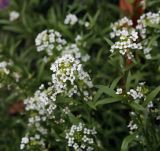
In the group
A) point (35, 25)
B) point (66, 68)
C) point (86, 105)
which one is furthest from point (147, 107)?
point (35, 25)

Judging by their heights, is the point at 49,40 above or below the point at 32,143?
above

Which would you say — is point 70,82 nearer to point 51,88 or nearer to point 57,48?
point 51,88

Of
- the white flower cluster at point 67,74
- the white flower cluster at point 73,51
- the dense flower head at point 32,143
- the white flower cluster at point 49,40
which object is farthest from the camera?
the white flower cluster at point 73,51

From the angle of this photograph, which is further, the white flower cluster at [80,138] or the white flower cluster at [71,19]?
the white flower cluster at [71,19]

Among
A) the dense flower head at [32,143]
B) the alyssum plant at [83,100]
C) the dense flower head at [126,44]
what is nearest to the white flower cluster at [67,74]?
the alyssum plant at [83,100]

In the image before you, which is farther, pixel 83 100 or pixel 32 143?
pixel 32 143

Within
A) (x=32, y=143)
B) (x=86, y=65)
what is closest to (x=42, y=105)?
(x=32, y=143)

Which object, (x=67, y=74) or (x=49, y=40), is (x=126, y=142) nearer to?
(x=67, y=74)

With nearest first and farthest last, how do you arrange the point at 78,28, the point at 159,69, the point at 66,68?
1. the point at 66,68
2. the point at 159,69
3. the point at 78,28

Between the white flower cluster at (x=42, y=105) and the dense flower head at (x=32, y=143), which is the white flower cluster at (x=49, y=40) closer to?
the white flower cluster at (x=42, y=105)
